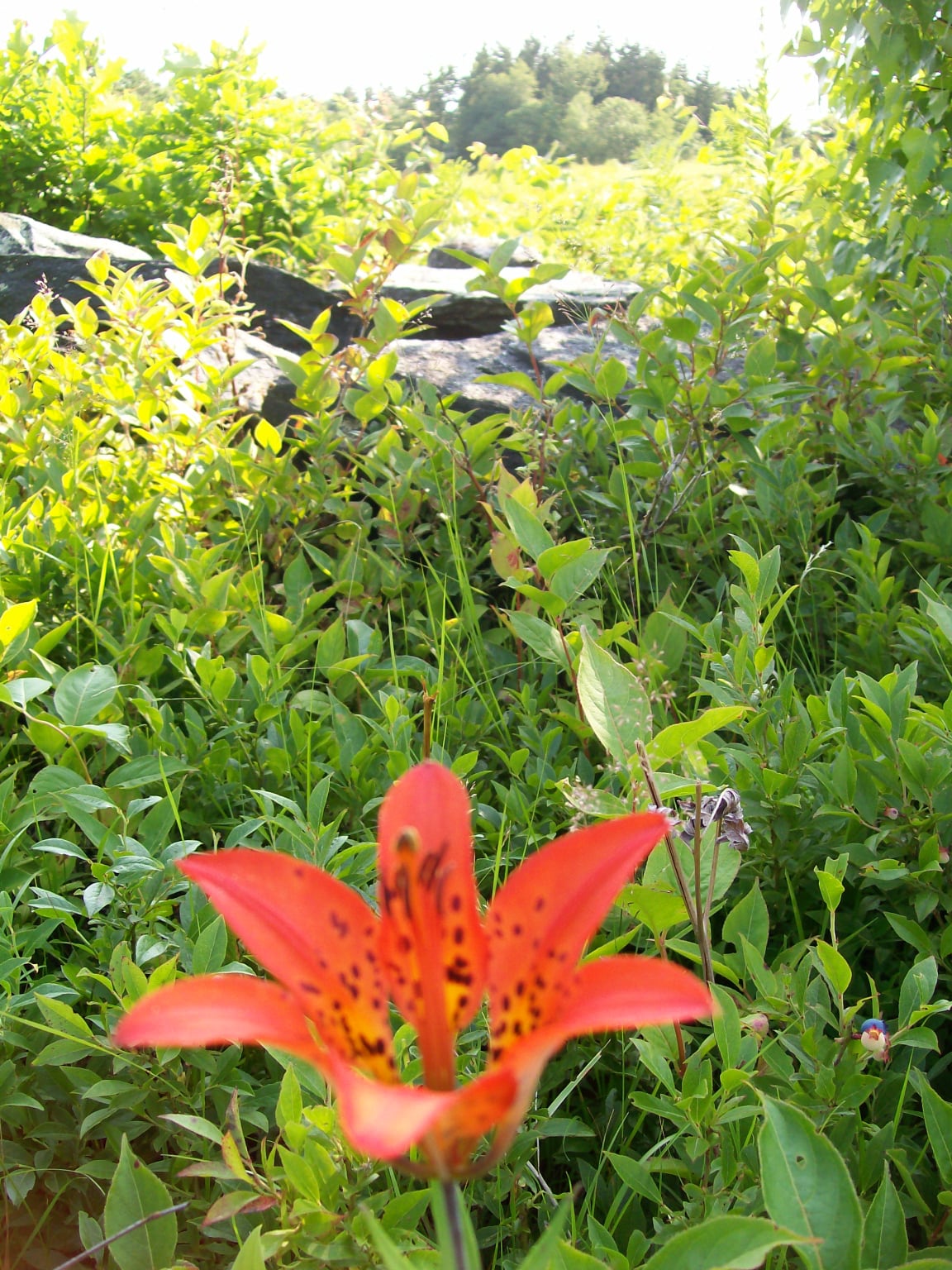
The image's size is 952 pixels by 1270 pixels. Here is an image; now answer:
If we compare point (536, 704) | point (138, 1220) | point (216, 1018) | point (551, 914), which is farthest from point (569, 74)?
point (216, 1018)

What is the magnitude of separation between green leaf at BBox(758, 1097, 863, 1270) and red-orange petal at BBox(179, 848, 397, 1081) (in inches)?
14.0

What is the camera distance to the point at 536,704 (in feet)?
6.59

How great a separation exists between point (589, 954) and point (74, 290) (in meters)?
3.60

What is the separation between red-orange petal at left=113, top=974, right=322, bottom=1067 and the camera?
544 mm

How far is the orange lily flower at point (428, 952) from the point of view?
58 cm

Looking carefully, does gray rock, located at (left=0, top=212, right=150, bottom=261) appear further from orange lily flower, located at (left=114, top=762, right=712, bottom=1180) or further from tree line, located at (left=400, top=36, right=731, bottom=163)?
tree line, located at (left=400, top=36, right=731, bottom=163)

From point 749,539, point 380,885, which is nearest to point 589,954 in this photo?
point 380,885

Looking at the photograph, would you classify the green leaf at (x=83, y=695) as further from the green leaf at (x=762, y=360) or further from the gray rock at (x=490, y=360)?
the gray rock at (x=490, y=360)

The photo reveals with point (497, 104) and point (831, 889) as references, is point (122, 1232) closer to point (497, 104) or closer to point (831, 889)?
point (831, 889)

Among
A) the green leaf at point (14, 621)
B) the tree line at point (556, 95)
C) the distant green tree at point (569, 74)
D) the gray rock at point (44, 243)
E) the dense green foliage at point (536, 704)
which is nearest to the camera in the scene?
the dense green foliage at point (536, 704)

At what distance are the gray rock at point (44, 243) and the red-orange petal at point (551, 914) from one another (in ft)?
13.6

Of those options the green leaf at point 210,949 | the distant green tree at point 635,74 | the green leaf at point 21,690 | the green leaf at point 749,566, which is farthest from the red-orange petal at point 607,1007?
the distant green tree at point 635,74

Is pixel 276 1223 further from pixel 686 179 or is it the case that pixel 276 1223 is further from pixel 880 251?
pixel 686 179

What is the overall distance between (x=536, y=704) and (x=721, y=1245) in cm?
131
